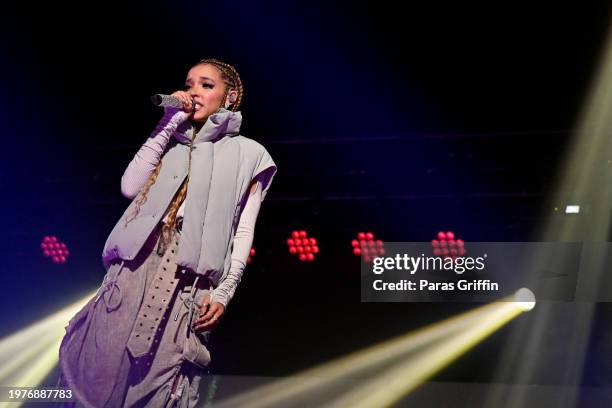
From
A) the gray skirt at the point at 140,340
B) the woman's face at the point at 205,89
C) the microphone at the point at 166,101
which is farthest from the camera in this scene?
the woman's face at the point at 205,89

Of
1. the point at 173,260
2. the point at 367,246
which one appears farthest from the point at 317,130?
the point at 173,260

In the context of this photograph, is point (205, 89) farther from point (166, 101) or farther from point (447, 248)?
point (447, 248)

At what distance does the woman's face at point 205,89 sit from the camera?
1832mm

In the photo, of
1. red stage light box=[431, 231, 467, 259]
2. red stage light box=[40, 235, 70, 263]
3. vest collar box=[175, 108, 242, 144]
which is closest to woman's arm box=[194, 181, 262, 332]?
vest collar box=[175, 108, 242, 144]

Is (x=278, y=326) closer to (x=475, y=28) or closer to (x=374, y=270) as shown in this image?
(x=374, y=270)

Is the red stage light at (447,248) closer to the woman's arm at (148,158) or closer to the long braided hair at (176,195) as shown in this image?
the long braided hair at (176,195)

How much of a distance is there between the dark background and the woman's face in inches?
104

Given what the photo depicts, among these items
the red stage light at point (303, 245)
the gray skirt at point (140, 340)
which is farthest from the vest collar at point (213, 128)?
the red stage light at point (303, 245)

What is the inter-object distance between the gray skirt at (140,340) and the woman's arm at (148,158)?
174 millimetres

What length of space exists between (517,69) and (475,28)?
62cm

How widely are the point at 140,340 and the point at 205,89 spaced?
75 centimetres

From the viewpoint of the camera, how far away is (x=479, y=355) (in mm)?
6750

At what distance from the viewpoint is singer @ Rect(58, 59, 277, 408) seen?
60.4 inches

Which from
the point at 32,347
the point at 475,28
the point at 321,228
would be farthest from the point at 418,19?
the point at 32,347
